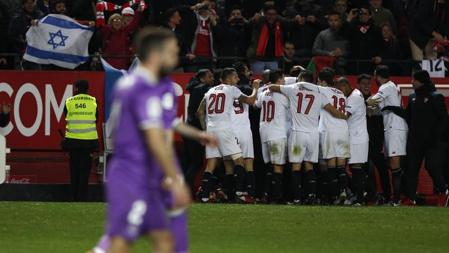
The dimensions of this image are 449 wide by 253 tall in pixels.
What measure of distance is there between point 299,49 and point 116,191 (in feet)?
52.4

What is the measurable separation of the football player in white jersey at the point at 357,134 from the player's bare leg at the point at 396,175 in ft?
2.26

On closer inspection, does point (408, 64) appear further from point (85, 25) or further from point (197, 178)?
point (85, 25)

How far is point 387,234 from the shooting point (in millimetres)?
15930

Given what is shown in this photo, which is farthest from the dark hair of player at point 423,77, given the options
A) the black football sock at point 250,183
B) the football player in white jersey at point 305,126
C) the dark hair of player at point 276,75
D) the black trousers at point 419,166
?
the black football sock at point 250,183

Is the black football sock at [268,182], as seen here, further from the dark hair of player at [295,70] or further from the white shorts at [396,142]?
the white shorts at [396,142]

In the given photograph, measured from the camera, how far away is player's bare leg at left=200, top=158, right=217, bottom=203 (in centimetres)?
2091

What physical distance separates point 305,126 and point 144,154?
12.4 metres

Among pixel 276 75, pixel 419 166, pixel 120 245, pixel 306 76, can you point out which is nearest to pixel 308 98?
pixel 306 76

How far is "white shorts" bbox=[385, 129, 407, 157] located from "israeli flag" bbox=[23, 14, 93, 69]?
6.17m

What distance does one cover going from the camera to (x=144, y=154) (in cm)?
869

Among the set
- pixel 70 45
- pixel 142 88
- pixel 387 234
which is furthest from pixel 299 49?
pixel 142 88

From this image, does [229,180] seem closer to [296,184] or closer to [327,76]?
[296,184]

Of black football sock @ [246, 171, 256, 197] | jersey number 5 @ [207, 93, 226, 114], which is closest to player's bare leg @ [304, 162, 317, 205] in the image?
black football sock @ [246, 171, 256, 197]

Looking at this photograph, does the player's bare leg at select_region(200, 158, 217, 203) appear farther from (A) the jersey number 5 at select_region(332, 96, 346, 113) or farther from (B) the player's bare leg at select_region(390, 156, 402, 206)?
(B) the player's bare leg at select_region(390, 156, 402, 206)
